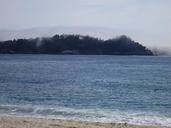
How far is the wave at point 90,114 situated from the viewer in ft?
89.7

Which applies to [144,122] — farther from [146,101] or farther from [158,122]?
[146,101]

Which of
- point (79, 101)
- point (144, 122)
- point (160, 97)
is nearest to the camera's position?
point (144, 122)

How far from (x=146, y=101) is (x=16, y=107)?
13372mm

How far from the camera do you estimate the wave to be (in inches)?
1076

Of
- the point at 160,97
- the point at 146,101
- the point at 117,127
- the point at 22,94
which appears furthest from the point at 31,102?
the point at 117,127

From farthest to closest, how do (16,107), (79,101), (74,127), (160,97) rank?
(160,97), (79,101), (16,107), (74,127)

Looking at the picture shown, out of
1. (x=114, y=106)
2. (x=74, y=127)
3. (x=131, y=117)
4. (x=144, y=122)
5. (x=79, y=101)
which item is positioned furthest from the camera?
(x=79, y=101)

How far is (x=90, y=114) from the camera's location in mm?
30359

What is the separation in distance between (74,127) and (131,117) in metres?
8.10

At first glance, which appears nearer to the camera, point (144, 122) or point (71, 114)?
point (144, 122)

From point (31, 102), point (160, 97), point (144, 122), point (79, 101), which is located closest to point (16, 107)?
point (31, 102)

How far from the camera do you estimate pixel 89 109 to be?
111 ft

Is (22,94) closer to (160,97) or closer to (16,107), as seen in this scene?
(16,107)

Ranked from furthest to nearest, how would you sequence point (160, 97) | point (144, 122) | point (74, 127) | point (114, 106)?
point (160, 97), point (114, 106), point (144, 122), point (74, 127)
